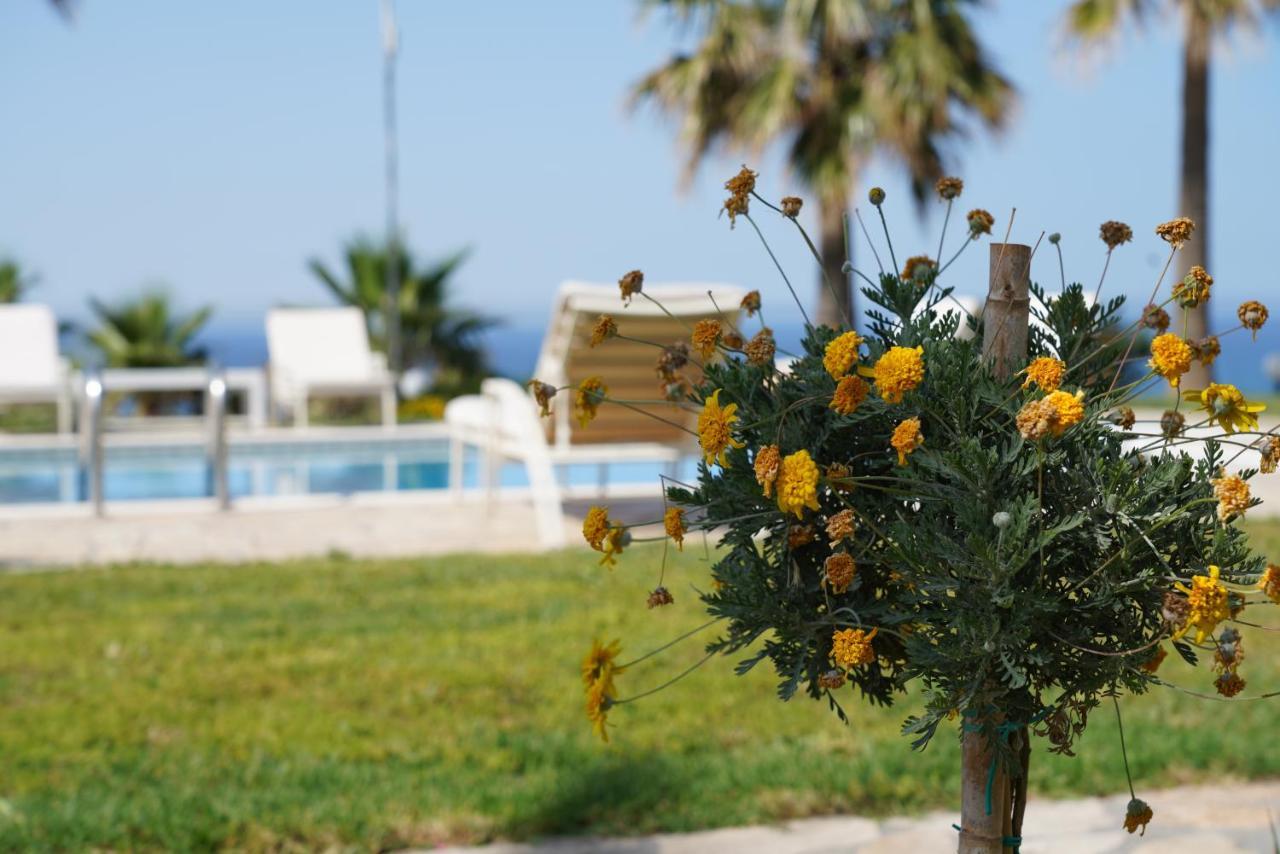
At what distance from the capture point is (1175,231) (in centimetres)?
133

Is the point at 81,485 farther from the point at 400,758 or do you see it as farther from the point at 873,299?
the point at 873,299

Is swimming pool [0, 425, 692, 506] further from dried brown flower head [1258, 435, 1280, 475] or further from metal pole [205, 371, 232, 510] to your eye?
dried brown flower head [1258, 435, 1280, 475]

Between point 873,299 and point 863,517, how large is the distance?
0.83 feet

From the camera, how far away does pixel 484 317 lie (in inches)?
670

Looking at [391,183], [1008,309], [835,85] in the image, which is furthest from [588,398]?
[391,183]

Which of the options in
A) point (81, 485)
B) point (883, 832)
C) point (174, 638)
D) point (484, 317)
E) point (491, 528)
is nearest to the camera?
point (883, 832)

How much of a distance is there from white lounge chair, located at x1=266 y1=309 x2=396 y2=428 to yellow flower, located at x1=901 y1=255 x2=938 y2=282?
34.9ft

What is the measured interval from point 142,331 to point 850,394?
616 inches

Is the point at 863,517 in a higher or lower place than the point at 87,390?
lower

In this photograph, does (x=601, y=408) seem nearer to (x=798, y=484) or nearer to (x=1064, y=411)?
(x=798, y=484)

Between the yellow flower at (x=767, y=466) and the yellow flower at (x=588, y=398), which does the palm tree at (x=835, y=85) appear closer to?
the yellow flower at (x=588, y=398)

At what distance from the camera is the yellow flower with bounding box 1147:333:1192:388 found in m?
1.19

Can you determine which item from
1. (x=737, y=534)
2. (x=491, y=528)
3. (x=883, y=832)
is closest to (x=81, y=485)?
(x=491, y=528)

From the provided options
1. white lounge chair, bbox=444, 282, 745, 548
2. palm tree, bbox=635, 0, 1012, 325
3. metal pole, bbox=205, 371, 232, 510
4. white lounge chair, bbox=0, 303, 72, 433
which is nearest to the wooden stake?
white lounge chair, bbox=444, 282, 745, 548
